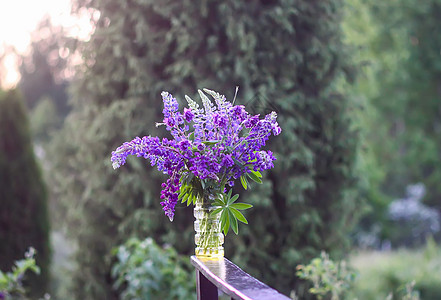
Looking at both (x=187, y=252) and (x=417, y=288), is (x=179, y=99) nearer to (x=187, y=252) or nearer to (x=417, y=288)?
(x=187, y=252)

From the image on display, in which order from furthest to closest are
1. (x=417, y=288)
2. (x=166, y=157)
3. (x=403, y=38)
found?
(x=403, y=38), (x=417, y=288), (x=166, y=157)

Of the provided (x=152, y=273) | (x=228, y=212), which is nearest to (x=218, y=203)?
(x=228, y=212)

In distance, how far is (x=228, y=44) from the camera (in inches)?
192

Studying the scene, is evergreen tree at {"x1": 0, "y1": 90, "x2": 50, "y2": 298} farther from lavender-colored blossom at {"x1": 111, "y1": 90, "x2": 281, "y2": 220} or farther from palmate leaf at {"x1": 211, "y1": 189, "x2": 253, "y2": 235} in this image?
palmate leaf at {"x1": 211, "y1": 189, "x2": 253, "y2": 235}

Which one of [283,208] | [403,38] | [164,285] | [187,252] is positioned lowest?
[164,285]

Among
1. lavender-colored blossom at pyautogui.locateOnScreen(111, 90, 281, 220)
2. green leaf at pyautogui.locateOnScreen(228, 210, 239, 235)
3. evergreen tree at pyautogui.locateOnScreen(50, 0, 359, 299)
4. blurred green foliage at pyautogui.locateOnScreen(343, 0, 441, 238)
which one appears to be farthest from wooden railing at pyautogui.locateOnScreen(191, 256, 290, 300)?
blurred green foliage at pyautogui.locateOnScreen(343, 0, 441, 238)

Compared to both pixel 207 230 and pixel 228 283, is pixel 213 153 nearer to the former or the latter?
pixel 207 230

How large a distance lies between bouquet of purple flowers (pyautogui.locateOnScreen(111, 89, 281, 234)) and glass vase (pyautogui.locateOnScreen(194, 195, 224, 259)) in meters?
0.04

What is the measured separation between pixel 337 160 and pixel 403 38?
519 inches

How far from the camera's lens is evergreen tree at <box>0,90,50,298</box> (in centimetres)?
586

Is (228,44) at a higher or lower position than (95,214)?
higher

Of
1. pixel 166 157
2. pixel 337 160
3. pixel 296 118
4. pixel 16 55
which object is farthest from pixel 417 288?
pixel 16 55

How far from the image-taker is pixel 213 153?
2.18m

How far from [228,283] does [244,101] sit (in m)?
3.04
